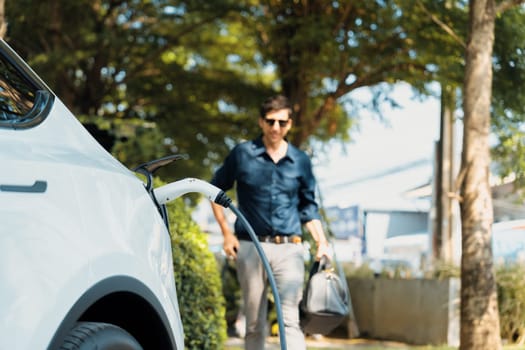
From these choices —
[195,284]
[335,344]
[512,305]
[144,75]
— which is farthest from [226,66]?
[195,284]

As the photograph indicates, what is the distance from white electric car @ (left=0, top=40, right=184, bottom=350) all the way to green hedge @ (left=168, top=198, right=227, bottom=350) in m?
3.71

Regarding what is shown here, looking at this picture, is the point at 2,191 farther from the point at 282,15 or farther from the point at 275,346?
the point at 282,15

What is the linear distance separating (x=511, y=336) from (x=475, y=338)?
3.76 metres

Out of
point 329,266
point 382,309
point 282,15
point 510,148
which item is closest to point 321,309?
point 329,266

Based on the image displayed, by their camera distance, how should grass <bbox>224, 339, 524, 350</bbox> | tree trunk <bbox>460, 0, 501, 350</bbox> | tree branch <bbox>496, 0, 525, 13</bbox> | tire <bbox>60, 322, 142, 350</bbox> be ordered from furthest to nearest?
grass <bbox>224, 339, 524, 350</bbox> < tree branch <bbox>496, 0, 525, 13</bbox> < tree trunk <bbox>460, 0, 501, 350</bbox> < tire <bbox>60, 322, 142, 350</bbox>

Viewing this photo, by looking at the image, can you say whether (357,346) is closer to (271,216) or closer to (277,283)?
(277,283)

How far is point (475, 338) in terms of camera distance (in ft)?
28.6

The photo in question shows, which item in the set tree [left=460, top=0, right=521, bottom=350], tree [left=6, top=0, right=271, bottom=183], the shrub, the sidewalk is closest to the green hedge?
tree [left=460, top=0, right=521, bottom=350]

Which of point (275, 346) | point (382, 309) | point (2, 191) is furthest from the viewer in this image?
point (382, 309)

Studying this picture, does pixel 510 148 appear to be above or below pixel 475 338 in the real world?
above

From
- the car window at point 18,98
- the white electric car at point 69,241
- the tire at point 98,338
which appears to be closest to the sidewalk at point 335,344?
the white electric car at point 69,241

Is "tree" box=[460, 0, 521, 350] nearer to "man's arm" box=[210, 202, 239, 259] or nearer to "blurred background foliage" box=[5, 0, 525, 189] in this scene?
"blurred background foliage" box=[5, 0, 525, 189]

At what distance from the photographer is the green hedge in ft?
22.8

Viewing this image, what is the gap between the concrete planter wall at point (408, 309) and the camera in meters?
13.1
